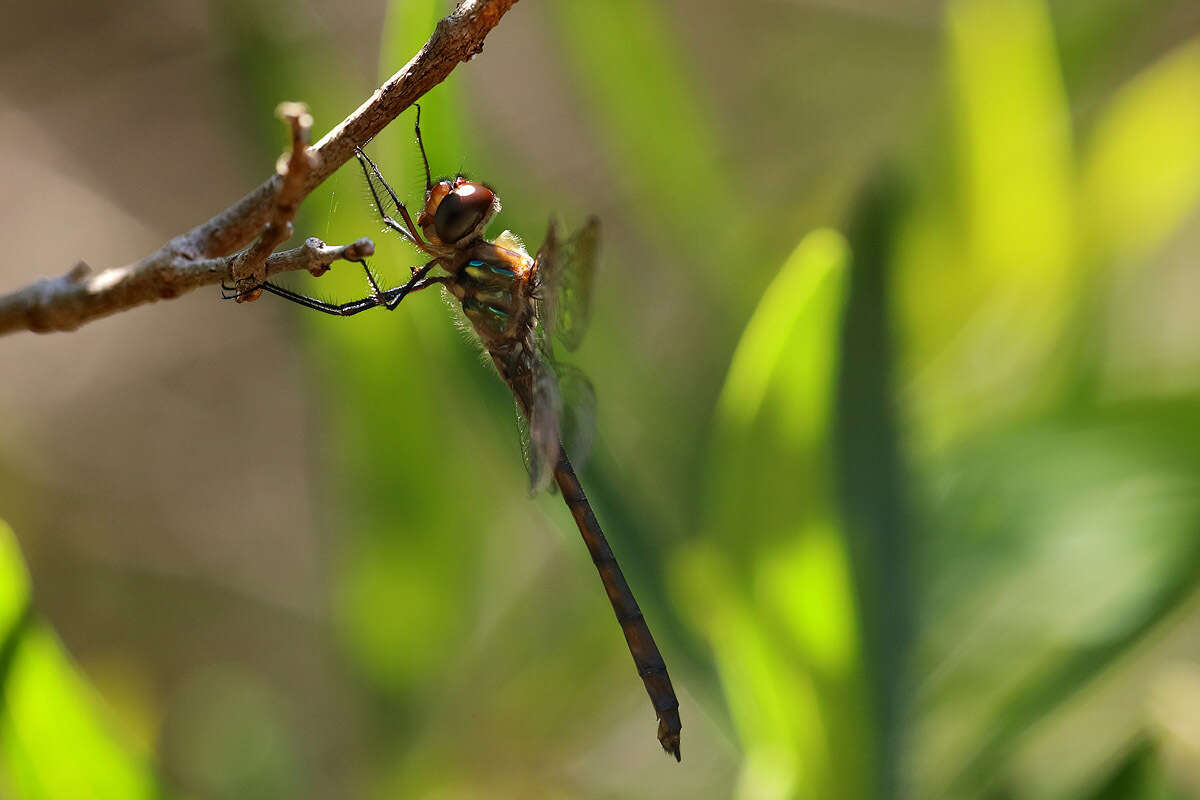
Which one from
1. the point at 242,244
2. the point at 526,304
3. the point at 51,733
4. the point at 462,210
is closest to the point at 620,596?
the point at 526,304

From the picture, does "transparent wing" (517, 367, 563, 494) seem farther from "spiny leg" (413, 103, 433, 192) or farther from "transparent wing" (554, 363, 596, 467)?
"spiny leg" (413, 103, 433, 192)

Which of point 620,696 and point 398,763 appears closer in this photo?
point 398,763

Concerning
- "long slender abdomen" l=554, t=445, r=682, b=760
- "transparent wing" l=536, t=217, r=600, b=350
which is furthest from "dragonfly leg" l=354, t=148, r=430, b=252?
"long slender abdomen" l=554, t=445, r=682, b=760

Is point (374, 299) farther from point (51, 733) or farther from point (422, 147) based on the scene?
point (51, 733)

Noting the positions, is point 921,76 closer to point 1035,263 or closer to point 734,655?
point 1035,263

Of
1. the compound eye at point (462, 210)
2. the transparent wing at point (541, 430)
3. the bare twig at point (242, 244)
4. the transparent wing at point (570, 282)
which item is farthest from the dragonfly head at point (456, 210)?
the bare twig at point (242, 244)

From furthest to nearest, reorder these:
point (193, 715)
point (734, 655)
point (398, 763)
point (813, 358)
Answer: point (193, 715)
point (398, 763)
point (734, 655)
point (813, 358)

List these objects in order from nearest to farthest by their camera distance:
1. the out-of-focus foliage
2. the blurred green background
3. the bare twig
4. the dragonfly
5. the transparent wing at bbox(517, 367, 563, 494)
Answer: the bare twig → the out-of-focus foliage → the blurred green background → the transparent wing at bbox(517, 367, 563, 494) → the dragonfly

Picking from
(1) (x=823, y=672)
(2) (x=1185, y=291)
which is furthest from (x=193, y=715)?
(2) (x=1185, y=291)
